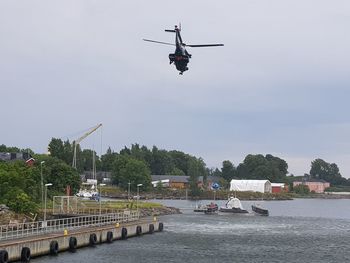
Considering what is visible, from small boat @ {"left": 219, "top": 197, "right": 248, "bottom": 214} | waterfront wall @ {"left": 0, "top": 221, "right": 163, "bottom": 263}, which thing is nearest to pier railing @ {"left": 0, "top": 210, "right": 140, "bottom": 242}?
waterfront wall @ {"left": 0, "top": 221, "right": 163, "bottom": 263}

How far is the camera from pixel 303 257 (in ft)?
A: 264

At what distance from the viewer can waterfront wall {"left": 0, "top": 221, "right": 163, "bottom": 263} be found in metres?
62.8

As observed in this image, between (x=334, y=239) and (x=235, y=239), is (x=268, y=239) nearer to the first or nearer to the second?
(x=235, y=239)

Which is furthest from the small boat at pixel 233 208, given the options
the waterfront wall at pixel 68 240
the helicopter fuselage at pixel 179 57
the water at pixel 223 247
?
the helicopter fuselage at pixel 179 57

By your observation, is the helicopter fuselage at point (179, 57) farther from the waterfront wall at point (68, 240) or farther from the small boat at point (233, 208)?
the small boat at point (233, 208)

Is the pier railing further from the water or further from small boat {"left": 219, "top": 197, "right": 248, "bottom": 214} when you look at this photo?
small boat {"left": 219, "top": 197, "right": 248, "bottom": 214}

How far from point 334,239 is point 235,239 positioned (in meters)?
19.0

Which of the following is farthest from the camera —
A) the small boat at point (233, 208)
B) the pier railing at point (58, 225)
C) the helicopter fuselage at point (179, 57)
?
the small boat at point (233, 208)

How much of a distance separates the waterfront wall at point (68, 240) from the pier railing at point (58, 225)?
1.53 meters

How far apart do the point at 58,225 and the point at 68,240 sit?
Answer: 6.32 m

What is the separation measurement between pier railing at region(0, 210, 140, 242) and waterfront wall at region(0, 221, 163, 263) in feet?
5.03

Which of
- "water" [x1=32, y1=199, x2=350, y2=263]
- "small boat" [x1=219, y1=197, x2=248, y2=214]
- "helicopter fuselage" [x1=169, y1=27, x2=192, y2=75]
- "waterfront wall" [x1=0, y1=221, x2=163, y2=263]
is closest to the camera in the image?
"helicopter fuselage" [x1=169, y1=27, x2=192, y2=75]

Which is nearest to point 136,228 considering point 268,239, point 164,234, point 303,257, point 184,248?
point 164,234

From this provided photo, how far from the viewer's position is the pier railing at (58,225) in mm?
70938
